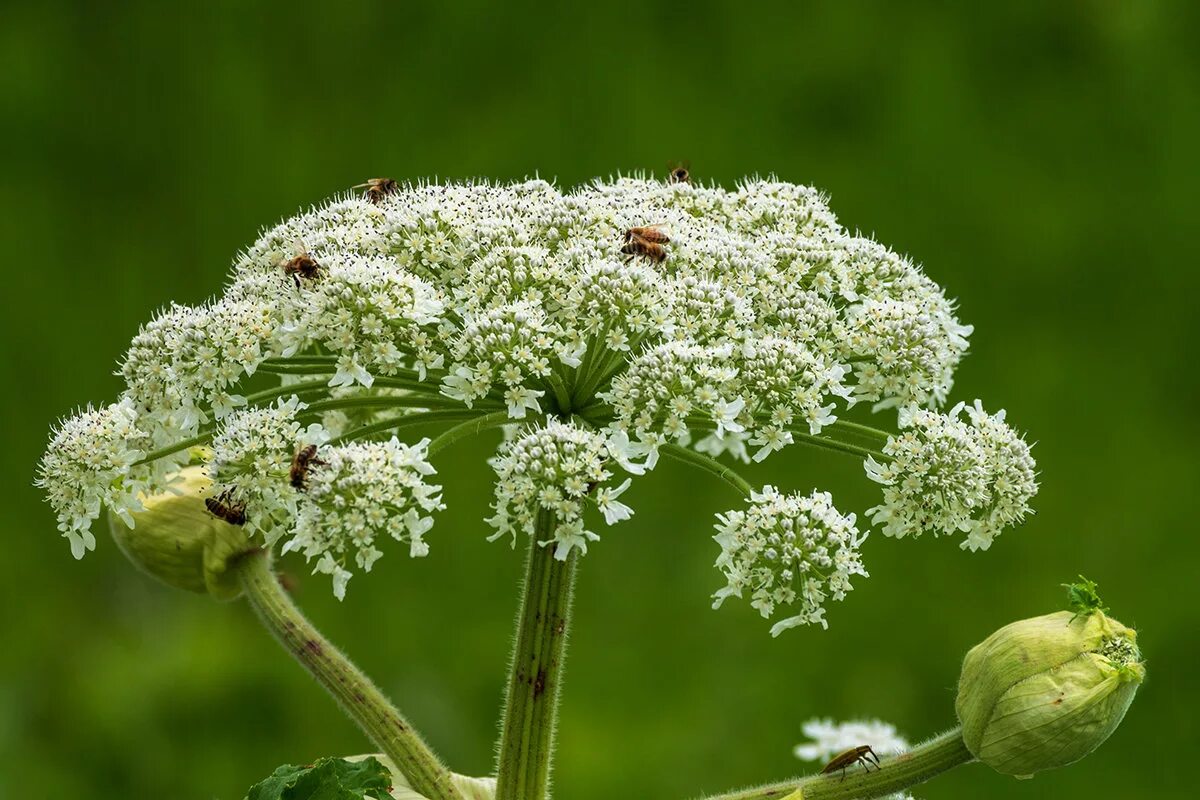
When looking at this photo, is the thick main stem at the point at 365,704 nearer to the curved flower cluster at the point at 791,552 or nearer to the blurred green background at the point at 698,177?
the curved flower cluster at the point at 791,552

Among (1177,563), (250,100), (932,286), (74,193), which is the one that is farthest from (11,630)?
(1177,563)

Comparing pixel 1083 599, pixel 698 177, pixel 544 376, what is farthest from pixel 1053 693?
pixel 698 177

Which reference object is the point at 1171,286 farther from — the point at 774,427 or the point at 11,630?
the point at 11,630

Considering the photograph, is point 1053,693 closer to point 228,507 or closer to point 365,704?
point 365,704

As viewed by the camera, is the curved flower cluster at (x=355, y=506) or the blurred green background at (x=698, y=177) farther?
the blurred green background at (x=698, y=177)

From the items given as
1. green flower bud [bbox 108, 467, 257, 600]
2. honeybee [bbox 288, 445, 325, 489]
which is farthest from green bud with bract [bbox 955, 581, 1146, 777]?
green flower bud [bbox 108, 467, 257, 600]

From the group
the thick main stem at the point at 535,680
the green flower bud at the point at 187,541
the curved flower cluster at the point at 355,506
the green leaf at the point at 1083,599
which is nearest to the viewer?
the curved flower cluster at the point at 355,506

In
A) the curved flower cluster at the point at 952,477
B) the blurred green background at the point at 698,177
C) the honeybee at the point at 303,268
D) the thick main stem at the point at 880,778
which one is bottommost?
the thick main stem at the point at 880,778

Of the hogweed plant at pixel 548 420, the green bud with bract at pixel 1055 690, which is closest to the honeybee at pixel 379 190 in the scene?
the hogweed plant at pixel 548 420
